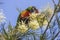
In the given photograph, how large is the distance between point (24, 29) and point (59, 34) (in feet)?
0.31

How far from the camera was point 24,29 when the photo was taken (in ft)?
1.43

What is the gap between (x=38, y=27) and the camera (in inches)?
17.7

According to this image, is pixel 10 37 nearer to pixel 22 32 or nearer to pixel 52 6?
pixel 22 32

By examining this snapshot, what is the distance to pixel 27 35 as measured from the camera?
1.56ft

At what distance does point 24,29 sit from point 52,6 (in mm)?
100

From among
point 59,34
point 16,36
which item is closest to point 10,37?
point 16,36

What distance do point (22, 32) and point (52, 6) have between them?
0.11m

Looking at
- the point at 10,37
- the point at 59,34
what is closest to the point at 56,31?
the point at 59,34

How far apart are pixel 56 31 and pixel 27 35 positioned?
8 centimetres

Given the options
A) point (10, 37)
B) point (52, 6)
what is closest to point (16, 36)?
point (10, 37)

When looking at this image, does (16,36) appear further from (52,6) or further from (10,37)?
(52,6)

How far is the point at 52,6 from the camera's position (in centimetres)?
46

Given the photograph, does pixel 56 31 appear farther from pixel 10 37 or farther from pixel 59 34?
pixel 10 37

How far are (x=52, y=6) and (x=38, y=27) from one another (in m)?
0.07
